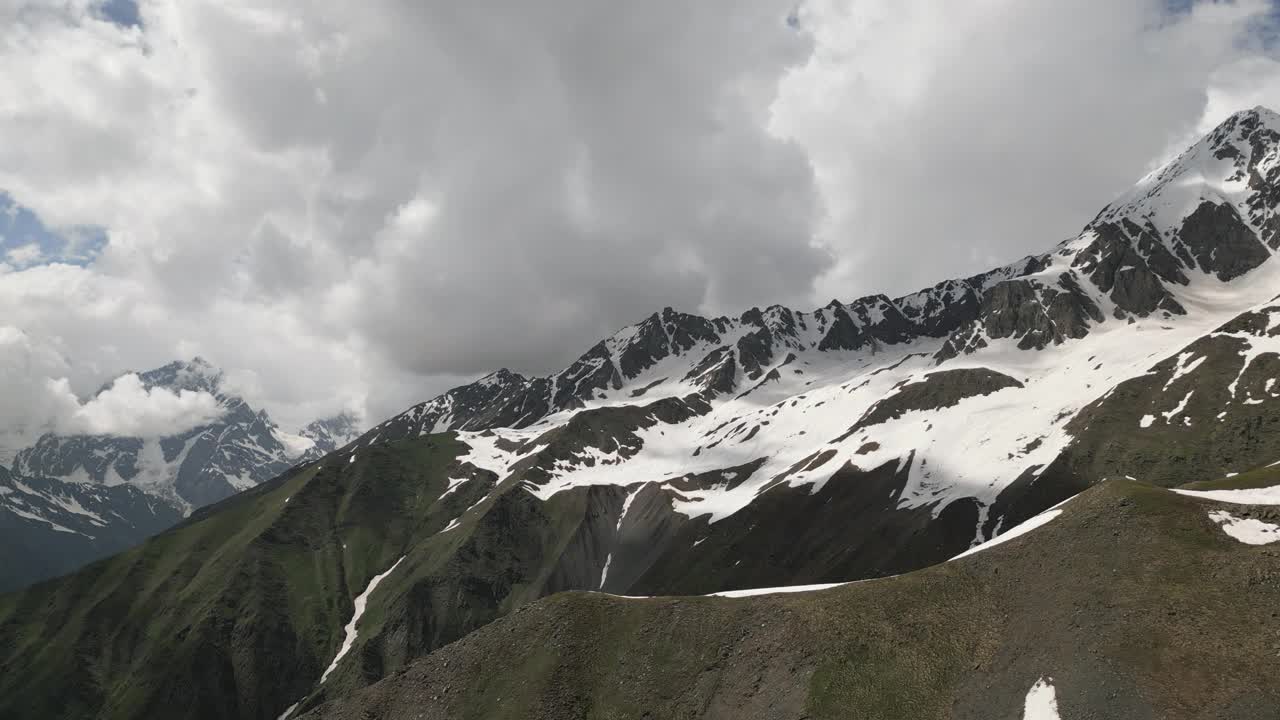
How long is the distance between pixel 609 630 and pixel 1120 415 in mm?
155671

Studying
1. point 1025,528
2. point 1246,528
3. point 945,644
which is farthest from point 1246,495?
point 945,644

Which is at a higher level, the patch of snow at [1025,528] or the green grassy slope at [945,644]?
the patch of snow at [1025,528]

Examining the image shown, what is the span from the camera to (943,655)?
46.0 metres

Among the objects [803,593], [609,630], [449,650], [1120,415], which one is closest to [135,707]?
[449,650]

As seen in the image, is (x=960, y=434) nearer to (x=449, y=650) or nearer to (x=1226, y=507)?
(x=1226, y=507)

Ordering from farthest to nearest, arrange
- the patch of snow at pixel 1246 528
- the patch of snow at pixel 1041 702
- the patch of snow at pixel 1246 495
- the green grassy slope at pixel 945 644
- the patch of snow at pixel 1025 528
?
the patch of snow at pixel 1025 528, the patch of snow at pixel 1246 495, the patch of snow at pixel 1246 528, the patch of snow at pixel 1041 702, the green grassy slope at pixel 945 644

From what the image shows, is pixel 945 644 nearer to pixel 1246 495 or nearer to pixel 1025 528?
pixel 1025 528

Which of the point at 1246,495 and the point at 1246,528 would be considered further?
the point at 1246,495

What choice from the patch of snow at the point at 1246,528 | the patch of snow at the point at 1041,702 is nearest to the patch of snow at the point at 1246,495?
the patch of snow at the point at 1246,528

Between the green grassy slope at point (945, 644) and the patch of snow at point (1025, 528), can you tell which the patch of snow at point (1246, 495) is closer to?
the green grassy slope at point (945, 644)

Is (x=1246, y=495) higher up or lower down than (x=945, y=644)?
higher up

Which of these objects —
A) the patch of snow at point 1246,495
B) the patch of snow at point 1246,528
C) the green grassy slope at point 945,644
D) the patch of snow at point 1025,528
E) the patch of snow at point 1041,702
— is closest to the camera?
the green grassy slope at point 945,644

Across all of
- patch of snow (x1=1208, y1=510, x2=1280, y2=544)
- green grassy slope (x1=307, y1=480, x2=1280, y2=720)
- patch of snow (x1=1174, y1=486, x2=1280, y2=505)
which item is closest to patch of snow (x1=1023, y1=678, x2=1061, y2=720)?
green grassy slope (x1=307, y1=480, x2=1280, y2=720)

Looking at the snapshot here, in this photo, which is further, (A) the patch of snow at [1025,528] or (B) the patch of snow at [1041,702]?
(A) the patch of snow at [1025,528]
